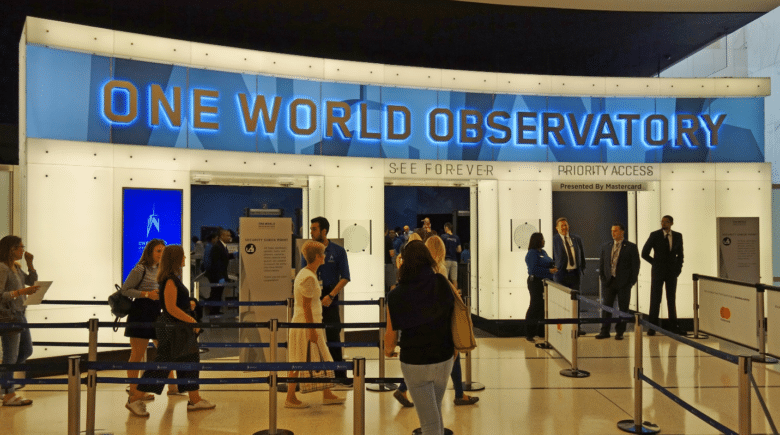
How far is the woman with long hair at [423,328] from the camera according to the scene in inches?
162

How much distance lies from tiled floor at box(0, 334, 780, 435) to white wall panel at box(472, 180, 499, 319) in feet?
8.05

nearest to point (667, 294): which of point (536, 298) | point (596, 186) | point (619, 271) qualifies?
point (619, 271)

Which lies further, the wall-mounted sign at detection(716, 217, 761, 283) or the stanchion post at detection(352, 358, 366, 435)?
the wall-mounted sign at detection(716, 217, 761, 283)

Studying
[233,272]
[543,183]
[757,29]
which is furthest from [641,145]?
[233,272]

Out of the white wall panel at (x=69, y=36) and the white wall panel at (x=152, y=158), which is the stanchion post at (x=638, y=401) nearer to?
the white wall panel at (x=152, y=158)

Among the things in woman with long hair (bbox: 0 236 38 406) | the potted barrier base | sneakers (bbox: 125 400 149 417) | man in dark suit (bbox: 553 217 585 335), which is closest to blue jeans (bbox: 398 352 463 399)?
the potted barrier base

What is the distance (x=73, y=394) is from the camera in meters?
4.55

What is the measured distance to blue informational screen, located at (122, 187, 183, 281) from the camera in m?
8.48

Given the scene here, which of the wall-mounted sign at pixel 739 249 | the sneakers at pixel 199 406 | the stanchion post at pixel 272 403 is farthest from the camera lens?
the wall-mounted sign at pixel 739 249

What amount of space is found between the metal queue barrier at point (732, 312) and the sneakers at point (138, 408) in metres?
6.91

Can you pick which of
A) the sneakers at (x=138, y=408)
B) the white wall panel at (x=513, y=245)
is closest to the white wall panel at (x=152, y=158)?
the sneakers at (x=138, y=408)

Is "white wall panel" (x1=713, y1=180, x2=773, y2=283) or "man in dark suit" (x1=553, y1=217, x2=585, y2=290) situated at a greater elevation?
"white wall panel" (x1=713, y1=180, x2=773, y2=283)

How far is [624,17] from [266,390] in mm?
9357

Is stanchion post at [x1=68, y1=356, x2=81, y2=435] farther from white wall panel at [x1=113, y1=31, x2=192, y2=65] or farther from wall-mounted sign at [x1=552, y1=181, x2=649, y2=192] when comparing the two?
wall-mounted sign at [x1=552, y1=181, x2=649, y2=192]
